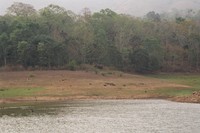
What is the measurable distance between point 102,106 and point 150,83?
31381 mm

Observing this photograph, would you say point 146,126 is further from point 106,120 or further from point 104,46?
point 104,46

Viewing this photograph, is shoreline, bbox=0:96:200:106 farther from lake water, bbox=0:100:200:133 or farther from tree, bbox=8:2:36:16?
tree, bbox=8:2:36:16

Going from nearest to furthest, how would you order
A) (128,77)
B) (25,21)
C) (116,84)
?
(116,84) → (128,77) → (25,21)

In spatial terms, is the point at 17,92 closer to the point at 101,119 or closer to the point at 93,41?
the point at 101,119

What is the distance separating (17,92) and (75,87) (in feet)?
38.2

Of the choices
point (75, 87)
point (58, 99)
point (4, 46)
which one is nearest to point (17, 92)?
point (58, 99)

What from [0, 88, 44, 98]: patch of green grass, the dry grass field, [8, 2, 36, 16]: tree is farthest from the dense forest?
[0, 88, 44, 98]: patch of green grass

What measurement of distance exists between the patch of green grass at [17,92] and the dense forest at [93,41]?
2646cm

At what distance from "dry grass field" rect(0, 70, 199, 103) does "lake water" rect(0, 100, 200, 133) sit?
13.3 metres

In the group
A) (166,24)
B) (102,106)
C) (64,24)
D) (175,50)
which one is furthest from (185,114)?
(166,24)

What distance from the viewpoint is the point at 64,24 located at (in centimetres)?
13300

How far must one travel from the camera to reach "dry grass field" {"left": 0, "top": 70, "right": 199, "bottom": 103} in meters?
75.8

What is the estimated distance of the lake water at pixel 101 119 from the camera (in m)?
40.4

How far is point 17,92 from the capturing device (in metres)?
77.1
